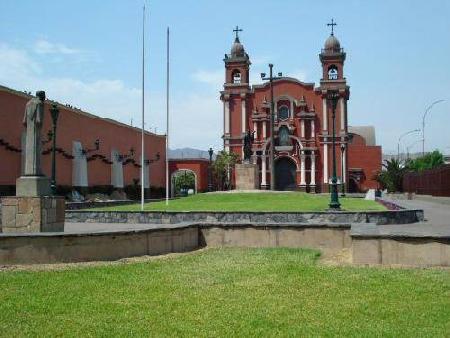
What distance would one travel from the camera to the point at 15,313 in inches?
224

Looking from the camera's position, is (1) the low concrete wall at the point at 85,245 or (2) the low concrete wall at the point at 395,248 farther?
(2) the low concrete wall at the point at 395,248

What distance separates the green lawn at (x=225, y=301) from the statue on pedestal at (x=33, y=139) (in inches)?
139

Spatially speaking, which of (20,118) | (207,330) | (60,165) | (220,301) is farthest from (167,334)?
(60,165)

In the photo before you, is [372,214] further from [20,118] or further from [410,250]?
[20,118]

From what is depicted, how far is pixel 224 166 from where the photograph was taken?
59.2m

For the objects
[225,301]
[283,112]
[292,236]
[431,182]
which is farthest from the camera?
[283,112]

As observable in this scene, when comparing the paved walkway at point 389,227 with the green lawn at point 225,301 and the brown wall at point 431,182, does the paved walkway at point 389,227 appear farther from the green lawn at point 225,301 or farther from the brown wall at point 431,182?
the brown wall at point 431,182

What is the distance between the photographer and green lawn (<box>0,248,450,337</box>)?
517 cm

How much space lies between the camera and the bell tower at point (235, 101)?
209 ft

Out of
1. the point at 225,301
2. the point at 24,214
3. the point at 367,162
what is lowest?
the point at 225,301

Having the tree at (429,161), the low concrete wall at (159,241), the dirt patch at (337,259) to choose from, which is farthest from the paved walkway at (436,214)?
the tree at (429,161)

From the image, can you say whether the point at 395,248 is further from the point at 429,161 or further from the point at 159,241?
the point at 429,161

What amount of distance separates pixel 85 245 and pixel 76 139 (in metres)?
32.0

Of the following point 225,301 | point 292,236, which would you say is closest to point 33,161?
point 292,236
